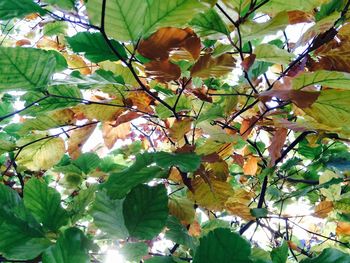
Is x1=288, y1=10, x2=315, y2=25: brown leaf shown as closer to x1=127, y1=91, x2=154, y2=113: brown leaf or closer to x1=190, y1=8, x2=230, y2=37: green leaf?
x1=190, y1=8, x2=230, y2=37: green leaf

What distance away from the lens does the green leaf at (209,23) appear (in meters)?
0.61

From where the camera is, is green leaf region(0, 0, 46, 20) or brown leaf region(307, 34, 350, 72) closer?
green leaf region(0, 0, 46, 20)

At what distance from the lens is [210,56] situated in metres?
0.63

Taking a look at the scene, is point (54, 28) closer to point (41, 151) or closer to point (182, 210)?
point (41, 151)

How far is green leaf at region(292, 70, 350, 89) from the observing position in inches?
21.5

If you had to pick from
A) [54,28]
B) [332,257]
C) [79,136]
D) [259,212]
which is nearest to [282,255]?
[332,257]

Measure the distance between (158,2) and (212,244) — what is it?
0.33 meters

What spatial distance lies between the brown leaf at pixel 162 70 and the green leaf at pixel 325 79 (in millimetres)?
220

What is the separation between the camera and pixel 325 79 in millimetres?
572

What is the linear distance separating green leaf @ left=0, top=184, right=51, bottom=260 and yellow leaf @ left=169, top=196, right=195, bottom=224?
1.44ft

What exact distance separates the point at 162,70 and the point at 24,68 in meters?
0.23

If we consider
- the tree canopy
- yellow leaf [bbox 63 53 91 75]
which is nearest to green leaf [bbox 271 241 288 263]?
the tree canopy

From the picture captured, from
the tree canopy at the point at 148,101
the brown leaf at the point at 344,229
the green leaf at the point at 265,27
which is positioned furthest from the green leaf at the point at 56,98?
the brown leaf at the point at 344,229

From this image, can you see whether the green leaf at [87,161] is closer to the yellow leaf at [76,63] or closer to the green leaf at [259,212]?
the yellow leaf at [76,63]
